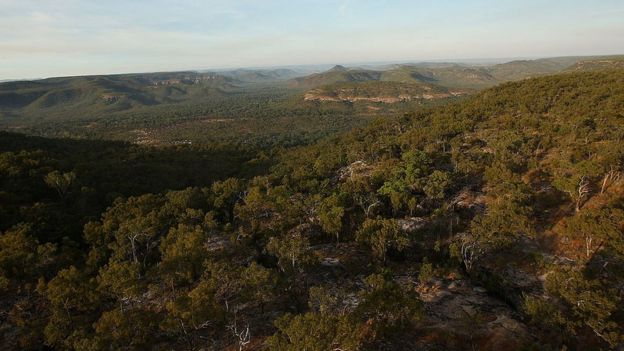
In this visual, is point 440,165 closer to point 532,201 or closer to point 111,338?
point 532,201

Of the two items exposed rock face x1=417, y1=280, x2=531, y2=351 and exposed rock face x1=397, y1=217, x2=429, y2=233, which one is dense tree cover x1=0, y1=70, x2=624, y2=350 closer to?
exposed rock face x1=397, y1=217, x2=429, y2=233

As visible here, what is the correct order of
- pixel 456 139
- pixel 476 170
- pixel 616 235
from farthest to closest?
pixel 456 139, pixel 476 170, pixel 616 235

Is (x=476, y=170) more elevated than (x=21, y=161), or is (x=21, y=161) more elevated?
(x=21, y=161)

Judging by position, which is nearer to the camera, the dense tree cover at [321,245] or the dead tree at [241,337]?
the dead tree at [241,337]

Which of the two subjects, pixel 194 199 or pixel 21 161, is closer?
pixel 194 199

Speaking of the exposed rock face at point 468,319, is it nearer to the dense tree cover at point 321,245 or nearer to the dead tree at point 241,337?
the dense tree cover at point 321,245

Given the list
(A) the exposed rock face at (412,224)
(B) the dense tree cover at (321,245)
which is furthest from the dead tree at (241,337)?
(A) the exposed rock face at (412,224)

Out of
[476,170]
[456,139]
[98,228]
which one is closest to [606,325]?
[476,170]

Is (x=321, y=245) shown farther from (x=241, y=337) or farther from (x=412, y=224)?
(x=241, y=337)
